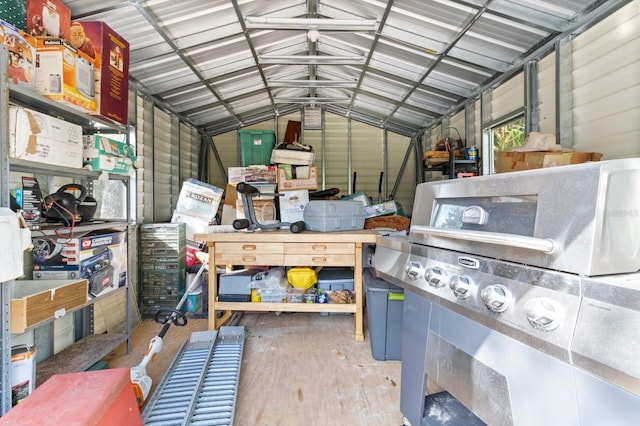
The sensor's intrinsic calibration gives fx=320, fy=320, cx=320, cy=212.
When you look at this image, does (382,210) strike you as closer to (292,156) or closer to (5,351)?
(292,156)

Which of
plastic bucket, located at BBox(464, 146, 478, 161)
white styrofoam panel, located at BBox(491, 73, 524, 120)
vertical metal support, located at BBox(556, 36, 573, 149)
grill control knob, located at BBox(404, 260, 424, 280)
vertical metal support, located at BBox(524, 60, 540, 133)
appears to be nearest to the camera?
grill control knob, located at BBox(404, 260, 424, 280)

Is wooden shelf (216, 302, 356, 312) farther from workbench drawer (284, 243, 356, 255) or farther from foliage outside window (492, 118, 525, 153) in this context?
foliage outside window (492, 118, 525, 153)

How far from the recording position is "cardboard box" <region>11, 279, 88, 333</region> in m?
1.42

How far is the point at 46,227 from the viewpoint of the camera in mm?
1807

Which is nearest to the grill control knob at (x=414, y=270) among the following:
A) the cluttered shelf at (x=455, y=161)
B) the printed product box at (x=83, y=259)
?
the printed product box at (x=83, y=259)

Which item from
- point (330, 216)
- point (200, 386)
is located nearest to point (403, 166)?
point (330, 216)

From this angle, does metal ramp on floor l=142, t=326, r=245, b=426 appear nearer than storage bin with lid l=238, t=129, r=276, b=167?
Yes

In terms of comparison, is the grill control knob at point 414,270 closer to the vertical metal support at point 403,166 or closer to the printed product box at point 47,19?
the printed product box at point 47,19

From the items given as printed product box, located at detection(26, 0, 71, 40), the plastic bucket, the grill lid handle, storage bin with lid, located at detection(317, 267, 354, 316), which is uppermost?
printed product box, located at detection(26, 0, 71, 40)

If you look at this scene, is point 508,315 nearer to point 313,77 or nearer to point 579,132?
point 579,132

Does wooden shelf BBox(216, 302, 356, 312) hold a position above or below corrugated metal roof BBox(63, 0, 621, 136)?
below

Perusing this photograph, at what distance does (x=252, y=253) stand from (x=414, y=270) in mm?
1659

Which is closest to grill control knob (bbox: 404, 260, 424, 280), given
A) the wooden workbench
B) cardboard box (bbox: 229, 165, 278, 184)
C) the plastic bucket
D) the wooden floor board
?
the wooden floor board

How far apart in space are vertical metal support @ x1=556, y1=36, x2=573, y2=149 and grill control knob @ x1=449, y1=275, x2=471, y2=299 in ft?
6.99
